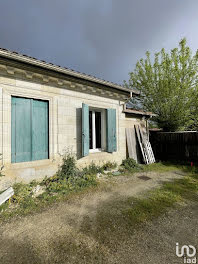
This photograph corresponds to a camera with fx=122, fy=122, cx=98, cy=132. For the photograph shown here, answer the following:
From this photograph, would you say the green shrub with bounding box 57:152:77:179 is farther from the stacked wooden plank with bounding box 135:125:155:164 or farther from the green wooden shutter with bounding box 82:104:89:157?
the stacked wooden plank with bounding box 135:125:155:164

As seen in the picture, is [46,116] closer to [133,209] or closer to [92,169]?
[92,169]

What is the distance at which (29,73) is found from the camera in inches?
139

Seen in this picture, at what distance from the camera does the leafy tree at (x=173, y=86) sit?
9.23 metres

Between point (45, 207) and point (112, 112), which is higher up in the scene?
point (112, 112)

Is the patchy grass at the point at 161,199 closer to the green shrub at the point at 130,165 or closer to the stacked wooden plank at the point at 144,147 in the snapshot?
the green shrub at the point at 130,165

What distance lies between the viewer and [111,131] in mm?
5270

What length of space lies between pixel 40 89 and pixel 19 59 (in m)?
0.90

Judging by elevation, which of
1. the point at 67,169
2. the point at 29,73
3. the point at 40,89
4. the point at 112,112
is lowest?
the point at 67,169

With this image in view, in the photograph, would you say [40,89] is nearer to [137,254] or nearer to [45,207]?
[45,207]

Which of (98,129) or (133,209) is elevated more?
(98,129)

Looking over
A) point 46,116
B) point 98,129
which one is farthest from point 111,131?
point 46,116

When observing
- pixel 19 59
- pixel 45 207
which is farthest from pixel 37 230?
pixel 19 59

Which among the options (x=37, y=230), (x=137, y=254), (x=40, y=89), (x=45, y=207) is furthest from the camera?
(x=40, y=89)

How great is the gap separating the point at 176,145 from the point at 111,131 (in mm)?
4803
